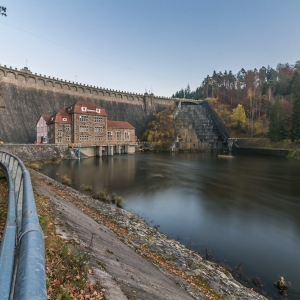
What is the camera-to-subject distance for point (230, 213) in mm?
16812

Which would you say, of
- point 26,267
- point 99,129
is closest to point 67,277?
point 26,267

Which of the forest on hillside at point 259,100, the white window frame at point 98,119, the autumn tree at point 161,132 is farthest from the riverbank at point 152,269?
the autumn tree at point 161,132

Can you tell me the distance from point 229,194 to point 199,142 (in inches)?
2227

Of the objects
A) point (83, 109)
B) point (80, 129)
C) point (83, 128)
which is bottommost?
point (80, 129)

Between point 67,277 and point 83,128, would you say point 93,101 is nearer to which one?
point 83,128


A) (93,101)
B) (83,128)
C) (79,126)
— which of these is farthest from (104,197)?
(93,101)

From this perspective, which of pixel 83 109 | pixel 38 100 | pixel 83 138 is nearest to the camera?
pixel 83 138

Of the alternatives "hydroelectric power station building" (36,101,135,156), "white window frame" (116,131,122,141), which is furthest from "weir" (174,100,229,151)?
"hydroelectric power station building" (36,101,135,156)

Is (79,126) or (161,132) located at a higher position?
(79,126)

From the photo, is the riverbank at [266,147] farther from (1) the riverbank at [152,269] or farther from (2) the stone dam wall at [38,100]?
(1) the riverbank at [152,269]

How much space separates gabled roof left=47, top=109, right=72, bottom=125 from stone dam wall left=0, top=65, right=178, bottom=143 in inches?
307

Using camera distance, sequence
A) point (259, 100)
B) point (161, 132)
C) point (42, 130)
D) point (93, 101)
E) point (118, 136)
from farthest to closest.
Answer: point (259, 100)
point (161, 132)
point (93, 101)
point (118, 136)
point (42, 130)

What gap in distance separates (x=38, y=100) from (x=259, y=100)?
73979 millimetres

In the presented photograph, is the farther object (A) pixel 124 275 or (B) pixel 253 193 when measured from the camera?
(B) pixel 253 193
